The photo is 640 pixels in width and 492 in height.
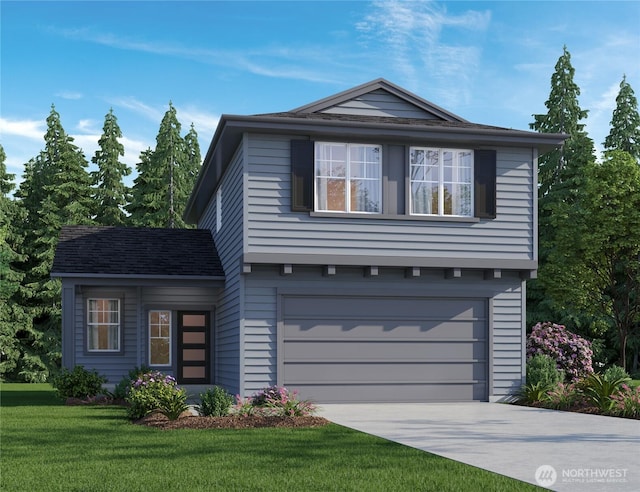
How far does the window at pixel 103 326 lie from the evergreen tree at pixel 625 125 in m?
27.2

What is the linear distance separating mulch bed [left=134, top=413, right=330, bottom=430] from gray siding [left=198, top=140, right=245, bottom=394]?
143 inches

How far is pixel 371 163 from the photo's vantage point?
55.5 ft

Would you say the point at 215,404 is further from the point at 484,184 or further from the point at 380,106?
the point at 380,106

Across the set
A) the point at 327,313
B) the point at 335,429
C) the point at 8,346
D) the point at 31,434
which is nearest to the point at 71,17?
the point at 327,313

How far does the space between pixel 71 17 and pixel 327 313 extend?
870 centimetres

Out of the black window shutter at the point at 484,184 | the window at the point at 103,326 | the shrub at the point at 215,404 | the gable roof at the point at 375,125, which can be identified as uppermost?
the gable roof at the point at 375,125

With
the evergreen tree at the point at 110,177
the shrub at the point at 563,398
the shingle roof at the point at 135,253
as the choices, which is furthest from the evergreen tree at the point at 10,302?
the shrub at the point at 563,398

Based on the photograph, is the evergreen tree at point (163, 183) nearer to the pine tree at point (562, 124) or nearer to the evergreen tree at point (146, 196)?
the evergreen tree at point (146, 196)

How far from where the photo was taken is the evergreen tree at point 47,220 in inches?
1483

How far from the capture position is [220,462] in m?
8.81

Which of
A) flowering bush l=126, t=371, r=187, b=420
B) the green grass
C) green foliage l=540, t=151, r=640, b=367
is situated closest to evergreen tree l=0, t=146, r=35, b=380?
green foliage l=540, t=151, r=640, b=367

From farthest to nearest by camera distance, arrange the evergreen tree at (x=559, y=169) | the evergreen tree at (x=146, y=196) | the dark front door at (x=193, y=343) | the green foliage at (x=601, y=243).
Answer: the evergreen tree at (x=146, y=196)
the evergreen tree at (x=559, y=169)
the green foliage at (x=601, y=243)
the dark front door at (x=193, y=343)

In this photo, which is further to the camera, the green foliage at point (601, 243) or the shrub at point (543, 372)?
the green foliage at point (601, 243)

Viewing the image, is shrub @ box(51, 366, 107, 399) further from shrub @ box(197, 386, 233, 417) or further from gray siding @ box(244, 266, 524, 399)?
shrub @ box(197, 386, 233, 417)
